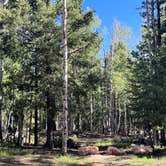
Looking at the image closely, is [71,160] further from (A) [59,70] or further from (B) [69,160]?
(A) [59,70]

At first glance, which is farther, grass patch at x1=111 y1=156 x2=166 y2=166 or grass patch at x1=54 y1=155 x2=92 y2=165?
grass patch at x1=54 y1=155 x2=92 y2=165

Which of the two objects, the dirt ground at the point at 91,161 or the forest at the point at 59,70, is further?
the forest at the point at 59,70

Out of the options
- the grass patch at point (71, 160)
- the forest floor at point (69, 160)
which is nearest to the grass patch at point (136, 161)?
the forest floor at point (69, 160)

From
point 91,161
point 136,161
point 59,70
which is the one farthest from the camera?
point 59,70

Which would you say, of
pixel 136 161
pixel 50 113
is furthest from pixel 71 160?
pixel 50 113

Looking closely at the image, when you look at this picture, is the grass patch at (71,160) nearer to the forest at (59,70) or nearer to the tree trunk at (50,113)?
the forest at (59,70)

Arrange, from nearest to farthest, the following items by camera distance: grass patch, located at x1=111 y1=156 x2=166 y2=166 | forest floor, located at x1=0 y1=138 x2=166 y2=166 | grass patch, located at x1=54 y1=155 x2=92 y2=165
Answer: forest floor, located at x1=0 y1=138 x2=166 y2=166 → grass patch, located at x1=111 y1=156 x2=166 y2=166 → grass patch, located at x1=54 y1=155 x2=92 y2=165

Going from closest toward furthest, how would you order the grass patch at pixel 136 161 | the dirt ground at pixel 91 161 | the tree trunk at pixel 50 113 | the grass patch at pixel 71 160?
the dirt ground at pixel 91 161 < the grass patch at pixel 136 161 < the grass patch at pixel 71 160 < the tree trunk at pixel 50 113

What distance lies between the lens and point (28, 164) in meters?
16.5

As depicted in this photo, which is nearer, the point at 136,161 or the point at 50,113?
the point at 136,161

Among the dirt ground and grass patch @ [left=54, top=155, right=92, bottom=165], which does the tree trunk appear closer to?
the dirt ground

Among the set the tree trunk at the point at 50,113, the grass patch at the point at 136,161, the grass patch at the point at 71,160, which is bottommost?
the grass patch at the point at 136,161

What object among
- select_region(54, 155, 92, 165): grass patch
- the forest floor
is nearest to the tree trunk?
the forest floor

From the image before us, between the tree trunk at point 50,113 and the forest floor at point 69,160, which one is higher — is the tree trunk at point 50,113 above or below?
above
